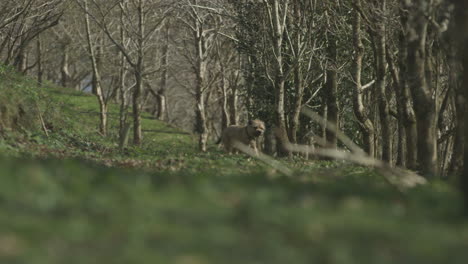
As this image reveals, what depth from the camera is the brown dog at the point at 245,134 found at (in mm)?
23422

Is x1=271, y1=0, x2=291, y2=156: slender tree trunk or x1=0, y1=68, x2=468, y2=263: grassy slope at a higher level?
x1=271, y1=0, x2=291, y2=156: slender tree trunk

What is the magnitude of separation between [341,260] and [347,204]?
1.71 meters

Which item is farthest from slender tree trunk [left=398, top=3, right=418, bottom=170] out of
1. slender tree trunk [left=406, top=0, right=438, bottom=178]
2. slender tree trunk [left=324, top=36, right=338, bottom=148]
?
slender tree trunk [left=324, top=36, right=338, bottom=148]

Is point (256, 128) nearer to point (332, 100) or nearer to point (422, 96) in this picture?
point (332, 100)

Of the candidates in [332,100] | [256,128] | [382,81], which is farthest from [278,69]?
[382,81]

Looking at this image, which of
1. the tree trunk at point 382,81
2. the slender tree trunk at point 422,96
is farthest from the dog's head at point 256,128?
the slender tree trunk at point 422,96

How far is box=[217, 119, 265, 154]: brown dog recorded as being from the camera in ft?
76.8

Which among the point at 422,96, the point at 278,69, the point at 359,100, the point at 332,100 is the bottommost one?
the point at 422,96

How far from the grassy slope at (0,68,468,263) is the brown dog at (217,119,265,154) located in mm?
14139

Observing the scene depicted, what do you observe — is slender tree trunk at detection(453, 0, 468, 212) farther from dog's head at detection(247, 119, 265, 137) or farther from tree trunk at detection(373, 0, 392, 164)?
dog's head at detection(247, 119, 265, 137)

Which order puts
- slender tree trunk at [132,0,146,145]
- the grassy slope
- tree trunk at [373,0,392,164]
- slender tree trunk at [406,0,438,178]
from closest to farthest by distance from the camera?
1. the grassy slope
2. slender tree trunk at [406,0,438,178]
3. tree trunk at [373,0,392,164]
4. slender tree trunk at [132,0,146,145]

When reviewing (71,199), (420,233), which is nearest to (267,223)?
(420,233)

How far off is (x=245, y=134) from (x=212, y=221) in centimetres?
1706

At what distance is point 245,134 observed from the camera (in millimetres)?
23969
